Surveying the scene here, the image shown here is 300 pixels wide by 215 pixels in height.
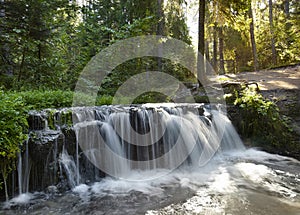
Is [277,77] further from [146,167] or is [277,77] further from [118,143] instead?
[118,143]

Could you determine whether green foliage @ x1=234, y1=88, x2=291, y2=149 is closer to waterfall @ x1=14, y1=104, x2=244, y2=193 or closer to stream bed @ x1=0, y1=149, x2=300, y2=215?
waterfall @ x1=14, y1=104, x2=244, y2=193

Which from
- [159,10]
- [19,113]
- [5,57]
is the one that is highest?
[159,10]

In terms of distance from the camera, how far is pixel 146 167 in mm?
6117

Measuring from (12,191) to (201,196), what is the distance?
3.53 meters

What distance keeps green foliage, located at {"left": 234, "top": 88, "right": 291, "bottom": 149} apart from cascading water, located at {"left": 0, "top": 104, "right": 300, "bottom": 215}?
30.0 inches

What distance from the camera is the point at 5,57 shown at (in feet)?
28.2

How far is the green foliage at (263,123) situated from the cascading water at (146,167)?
2.50 feet

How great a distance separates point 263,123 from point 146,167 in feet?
15.0

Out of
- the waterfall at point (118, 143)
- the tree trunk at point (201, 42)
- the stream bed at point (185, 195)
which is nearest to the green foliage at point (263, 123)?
the waterfall at point (118, 143)

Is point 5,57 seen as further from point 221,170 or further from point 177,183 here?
point 221,170

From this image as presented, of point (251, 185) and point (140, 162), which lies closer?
point (251, 185)

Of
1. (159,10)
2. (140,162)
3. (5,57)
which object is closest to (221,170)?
(140,162)

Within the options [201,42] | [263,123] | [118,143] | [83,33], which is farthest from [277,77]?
[83,33]

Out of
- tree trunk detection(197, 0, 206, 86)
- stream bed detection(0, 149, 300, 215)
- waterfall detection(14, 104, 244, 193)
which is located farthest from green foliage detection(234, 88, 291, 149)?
tree trunk detection(197, 0, 206, 86)
